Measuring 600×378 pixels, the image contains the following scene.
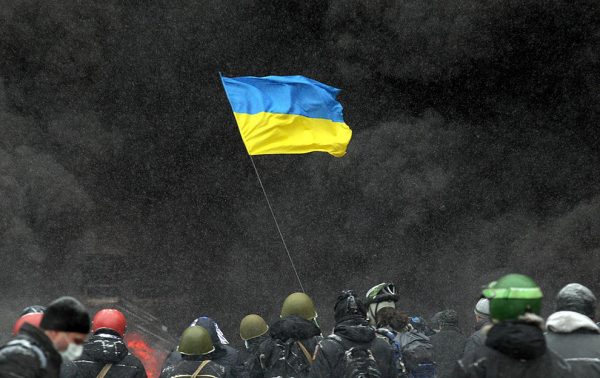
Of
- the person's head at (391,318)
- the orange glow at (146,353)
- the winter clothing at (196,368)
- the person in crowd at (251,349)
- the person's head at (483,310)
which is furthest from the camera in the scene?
the orange glow at (146,353)

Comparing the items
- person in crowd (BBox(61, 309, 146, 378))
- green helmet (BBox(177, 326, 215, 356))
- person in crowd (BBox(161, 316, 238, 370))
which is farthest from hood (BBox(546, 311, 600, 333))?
person in crowd (BBox(61, 309, 146, 378))

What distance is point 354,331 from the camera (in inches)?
176

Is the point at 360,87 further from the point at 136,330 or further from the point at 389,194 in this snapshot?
the point at 136,330

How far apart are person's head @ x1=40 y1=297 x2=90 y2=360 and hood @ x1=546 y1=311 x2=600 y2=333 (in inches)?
88.2

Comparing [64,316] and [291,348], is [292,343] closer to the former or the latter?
[291,348]

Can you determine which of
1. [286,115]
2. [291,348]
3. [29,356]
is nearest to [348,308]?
[291,348]

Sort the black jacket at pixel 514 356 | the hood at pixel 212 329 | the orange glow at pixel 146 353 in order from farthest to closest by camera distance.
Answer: the orange glow at pixel 146 353 < the hood at pixel 212 329 < the black jacket at pixel 514 356

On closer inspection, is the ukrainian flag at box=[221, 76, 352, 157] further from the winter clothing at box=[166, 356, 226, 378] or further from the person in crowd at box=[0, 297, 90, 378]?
the person in crowd at box=[0, 297, 90, 378]

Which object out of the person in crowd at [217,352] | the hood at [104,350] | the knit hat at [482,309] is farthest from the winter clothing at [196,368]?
the knit hat at [482,309]

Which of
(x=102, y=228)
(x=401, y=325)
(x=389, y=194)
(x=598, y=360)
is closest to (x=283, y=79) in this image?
(x=401, y=325)

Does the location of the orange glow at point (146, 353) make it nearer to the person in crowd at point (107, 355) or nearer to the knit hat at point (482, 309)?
the person in crowd at point (107, 355)

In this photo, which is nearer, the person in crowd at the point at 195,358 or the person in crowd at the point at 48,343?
the person in crowd at the point at 48,343

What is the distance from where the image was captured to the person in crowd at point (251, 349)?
17.1 ft

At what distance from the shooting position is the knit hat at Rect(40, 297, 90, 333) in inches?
106
